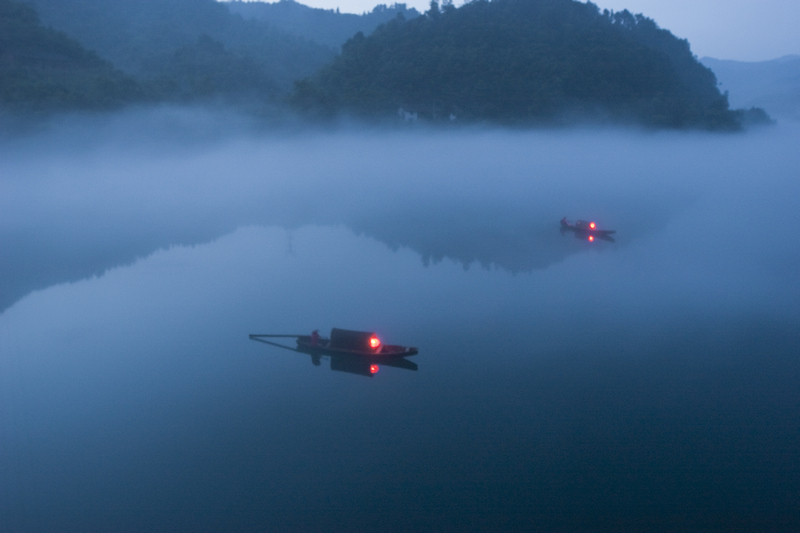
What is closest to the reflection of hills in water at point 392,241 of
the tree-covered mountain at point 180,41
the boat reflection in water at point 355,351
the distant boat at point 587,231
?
the distant boat at point 587,231

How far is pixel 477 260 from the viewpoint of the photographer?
46.1ft

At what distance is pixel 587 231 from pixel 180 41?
3099 cm

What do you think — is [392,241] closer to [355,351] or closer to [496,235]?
[496,235]

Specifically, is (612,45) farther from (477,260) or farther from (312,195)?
(477,260)

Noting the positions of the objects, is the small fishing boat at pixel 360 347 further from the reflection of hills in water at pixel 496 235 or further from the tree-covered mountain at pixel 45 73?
the tree-covered mountain at pixel 45 73

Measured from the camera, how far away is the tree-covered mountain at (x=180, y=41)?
33.2 meters

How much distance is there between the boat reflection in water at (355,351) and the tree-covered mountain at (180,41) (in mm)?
25177

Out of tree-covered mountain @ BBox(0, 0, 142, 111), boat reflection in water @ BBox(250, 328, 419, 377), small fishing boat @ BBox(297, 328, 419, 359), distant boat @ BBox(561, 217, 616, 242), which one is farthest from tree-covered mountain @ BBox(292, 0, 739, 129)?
small fishing boat @ BBox(297, 328, 419, 359)

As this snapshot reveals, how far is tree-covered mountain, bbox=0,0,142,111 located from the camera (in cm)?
2473

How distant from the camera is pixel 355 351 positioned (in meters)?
7.61

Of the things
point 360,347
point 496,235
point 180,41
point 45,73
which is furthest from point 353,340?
point 180,41

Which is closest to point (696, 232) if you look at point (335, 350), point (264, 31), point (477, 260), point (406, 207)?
point (477, 260)

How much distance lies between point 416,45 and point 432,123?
454 cm

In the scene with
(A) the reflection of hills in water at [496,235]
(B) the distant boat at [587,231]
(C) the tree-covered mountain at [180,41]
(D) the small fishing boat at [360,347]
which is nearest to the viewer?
(D) the small fishing boat at [360,347]
